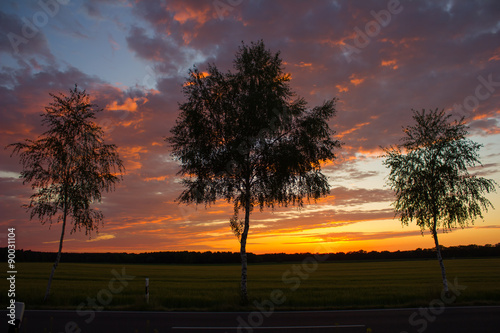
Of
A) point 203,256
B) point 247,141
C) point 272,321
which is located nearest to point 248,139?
point 247,141

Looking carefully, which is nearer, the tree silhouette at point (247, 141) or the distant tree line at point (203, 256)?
the tree silhouette at point (247, 141)

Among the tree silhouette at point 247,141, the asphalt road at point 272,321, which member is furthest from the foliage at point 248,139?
the asphalt road at point 272,321

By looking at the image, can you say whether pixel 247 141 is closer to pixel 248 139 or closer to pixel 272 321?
pixel 248 139

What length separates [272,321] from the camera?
13117 millimetres

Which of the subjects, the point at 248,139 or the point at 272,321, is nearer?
the point at 272,321

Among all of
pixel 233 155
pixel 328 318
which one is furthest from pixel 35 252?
pixel 328 318

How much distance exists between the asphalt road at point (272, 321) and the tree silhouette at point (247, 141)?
262 inches

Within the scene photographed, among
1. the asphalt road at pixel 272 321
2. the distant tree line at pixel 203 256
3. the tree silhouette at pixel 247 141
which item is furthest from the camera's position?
the distant tree line at pixel 203 256

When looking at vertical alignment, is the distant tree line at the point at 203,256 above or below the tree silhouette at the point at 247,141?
below

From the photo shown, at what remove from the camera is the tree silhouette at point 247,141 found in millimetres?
20047

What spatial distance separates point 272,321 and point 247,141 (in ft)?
32.6

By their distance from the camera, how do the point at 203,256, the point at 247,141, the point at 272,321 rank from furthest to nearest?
the point at 203,256 < the point at 247,141 < the point at 272,321

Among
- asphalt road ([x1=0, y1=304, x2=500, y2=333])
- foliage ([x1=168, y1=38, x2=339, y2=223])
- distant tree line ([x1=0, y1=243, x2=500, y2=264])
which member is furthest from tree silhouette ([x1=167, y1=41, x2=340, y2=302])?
distant tree line ([x1=0, y1=243, x2=500, y2=264])

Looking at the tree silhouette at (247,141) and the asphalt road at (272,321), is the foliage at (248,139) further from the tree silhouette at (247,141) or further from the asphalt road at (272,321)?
the asphalt road at (272,321)
